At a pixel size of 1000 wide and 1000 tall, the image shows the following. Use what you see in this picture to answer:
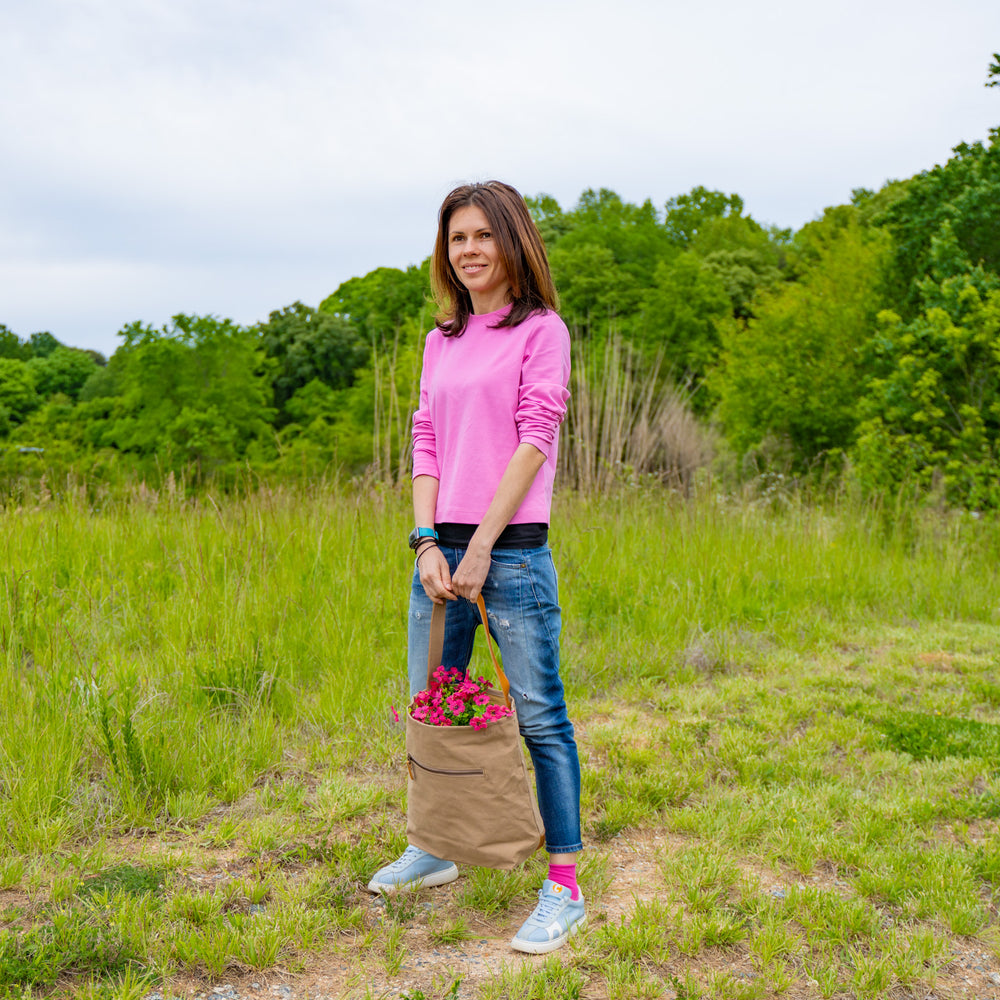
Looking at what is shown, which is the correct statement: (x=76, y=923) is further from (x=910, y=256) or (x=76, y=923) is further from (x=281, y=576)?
(x=910, y=256)

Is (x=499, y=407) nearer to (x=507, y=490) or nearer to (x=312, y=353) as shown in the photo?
(x=507, y=490)

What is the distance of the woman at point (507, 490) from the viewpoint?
2121 mm

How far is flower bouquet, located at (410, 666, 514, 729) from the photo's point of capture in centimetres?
211

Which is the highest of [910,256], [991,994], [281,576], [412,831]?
[910,256]

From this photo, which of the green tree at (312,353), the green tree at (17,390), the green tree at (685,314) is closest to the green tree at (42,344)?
the green tree at (17,390)

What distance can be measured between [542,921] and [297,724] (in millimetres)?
1570

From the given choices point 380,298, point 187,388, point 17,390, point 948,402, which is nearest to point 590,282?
point 380,298

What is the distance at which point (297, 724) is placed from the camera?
347 cm

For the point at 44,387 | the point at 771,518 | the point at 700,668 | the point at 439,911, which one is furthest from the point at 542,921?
the point at 44,387

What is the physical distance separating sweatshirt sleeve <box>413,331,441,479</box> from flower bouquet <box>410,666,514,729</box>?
544mm

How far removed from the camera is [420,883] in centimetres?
248

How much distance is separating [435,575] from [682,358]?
3716cm

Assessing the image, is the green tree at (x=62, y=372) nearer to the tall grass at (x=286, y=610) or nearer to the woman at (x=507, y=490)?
the tall grass at (x=286, y=610)

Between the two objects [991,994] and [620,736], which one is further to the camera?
[620,736]
